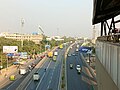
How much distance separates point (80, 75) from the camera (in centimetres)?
5584

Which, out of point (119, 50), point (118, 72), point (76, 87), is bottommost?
point (76, 87)

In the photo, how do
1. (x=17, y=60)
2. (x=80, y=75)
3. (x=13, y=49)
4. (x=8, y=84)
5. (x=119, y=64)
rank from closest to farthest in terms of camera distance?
(x=119, y=64), (x=8, y=84), (x=80, y=75), (x=13, y=49), (x=17, y=60)

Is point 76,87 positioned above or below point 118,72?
below

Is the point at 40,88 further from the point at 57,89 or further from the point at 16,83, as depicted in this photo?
the point at 16,83

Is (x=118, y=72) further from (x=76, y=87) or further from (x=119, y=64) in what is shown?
(x=76, y=87)

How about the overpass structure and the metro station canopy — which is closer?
the overpass structure

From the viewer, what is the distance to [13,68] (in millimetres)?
64812

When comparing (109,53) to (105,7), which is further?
(105,7)

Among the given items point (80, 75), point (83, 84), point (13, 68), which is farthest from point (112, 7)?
point (13, 68)

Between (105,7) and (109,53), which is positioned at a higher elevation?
(105,7)

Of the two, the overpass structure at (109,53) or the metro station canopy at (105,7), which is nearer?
the overpass structure at (109,53)

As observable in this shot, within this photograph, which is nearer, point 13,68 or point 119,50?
point 119,50

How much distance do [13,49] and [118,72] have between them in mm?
55232

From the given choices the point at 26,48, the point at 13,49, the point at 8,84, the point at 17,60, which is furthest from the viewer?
the point at 26,48
